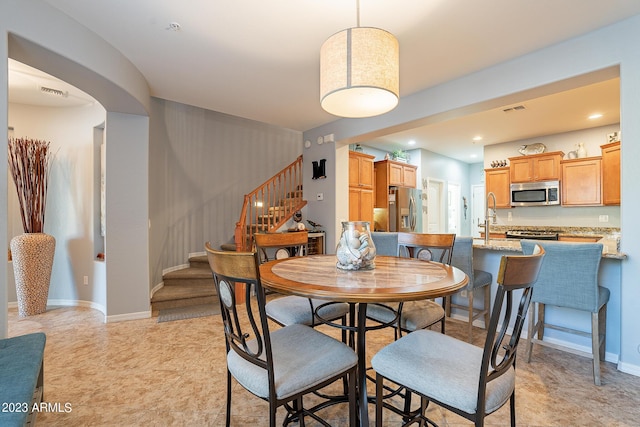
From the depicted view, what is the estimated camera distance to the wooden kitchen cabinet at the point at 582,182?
16.3 ft

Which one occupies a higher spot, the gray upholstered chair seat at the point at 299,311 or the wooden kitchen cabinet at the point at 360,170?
the wooden kitchen cabinet at the point at 360,170

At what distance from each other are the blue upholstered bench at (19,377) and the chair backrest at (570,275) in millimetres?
2943

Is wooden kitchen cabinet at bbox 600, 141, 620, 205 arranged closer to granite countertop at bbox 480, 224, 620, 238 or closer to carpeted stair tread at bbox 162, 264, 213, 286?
granite countertop at bbox 480, 224, 620, 238

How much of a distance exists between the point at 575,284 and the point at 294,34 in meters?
2.90

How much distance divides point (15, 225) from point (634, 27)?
6.66 m

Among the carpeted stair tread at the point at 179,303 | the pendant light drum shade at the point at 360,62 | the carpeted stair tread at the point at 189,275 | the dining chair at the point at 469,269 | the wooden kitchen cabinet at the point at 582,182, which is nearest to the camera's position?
the pendant light drum shade at the point at 360,62

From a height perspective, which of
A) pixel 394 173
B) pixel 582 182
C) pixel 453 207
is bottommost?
pixel 453 207

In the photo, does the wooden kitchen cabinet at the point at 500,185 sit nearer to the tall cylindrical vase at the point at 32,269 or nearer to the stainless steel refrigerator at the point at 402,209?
the stainless steel refrigerator at the point at 402,209

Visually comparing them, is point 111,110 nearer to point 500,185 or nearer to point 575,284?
point 575,284

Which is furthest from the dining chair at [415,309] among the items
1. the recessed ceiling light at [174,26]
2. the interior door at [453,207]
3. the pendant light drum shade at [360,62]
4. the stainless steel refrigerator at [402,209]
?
the interior door at [453,207]

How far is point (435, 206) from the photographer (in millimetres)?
7527

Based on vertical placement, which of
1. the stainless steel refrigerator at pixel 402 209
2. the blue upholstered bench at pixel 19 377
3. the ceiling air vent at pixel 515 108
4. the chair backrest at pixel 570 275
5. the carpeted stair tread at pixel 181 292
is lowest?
the carpeted stair tread at pixel 181 292

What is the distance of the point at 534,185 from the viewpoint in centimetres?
561

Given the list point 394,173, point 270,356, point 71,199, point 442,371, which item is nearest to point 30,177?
point 71,199
